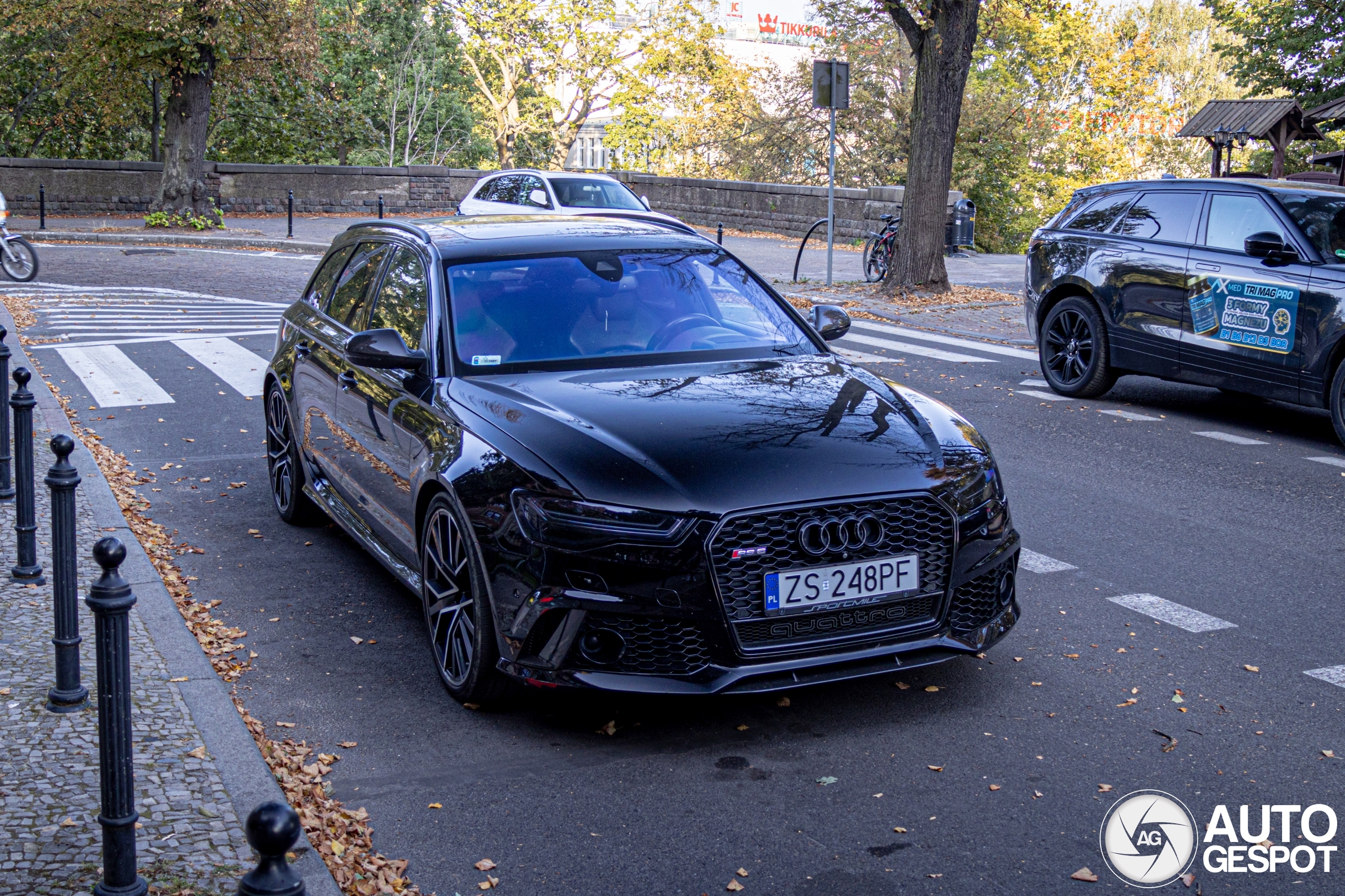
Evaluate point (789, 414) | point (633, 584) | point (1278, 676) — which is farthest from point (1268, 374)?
point (633, 584)

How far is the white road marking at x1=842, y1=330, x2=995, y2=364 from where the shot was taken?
13445mm

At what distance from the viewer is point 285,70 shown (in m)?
32.9

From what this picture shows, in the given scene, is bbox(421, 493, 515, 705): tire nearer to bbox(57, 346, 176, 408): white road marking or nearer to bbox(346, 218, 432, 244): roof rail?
bbox(346, 218, 432, 244): roof rail

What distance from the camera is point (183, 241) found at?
2773cm

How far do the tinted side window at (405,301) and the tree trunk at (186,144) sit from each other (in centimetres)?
2621

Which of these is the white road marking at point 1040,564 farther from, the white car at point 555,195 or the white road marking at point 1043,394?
the white car at point 555,195

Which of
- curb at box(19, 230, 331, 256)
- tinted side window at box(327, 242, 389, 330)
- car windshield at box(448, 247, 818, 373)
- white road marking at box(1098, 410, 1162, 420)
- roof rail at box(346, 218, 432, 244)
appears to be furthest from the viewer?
curb at box(19, 230, 331, 256)

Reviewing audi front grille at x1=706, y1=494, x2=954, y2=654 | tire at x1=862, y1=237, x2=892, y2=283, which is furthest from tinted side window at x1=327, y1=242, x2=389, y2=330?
tire at x1=862, y1=237, x2=892, y2=283

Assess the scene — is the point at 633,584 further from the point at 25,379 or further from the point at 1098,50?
the point at 1098,50

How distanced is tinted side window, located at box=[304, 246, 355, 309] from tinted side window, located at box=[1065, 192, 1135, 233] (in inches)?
265

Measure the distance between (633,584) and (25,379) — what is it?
3341mm

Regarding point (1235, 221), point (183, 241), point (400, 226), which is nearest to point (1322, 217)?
point (1235, 221)

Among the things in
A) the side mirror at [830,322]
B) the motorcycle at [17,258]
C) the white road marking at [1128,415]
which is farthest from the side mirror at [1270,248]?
the motorcycle at [17,258]

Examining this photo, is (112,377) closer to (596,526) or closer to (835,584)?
(596,526)
